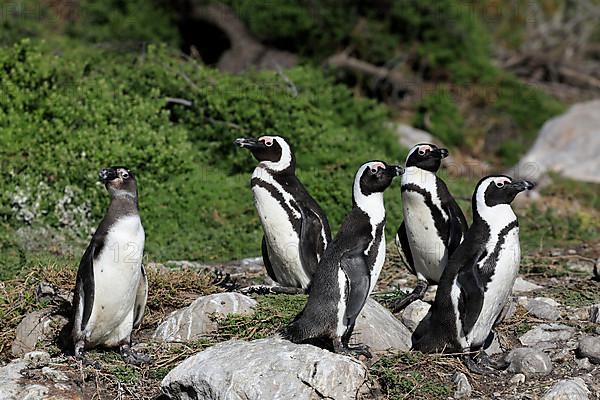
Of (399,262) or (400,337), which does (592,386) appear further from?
(399,262)

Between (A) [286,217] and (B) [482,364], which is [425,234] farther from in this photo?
Result: (B) [482,364]

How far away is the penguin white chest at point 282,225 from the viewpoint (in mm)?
6484

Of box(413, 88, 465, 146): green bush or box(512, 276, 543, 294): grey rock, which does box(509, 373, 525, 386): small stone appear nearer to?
box(512, 276, 543, 294): grey rock

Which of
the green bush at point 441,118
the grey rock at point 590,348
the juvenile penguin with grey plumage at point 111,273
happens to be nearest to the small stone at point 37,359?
the juvenile penguin with grey plumage at point 111,273

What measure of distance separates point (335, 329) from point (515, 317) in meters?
1.49

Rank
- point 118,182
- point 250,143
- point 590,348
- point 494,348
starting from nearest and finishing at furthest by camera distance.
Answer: point 590,348 → point 118,182 → point 494,348 → point 250,143

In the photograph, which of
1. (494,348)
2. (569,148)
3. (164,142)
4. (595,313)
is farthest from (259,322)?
(569,148)

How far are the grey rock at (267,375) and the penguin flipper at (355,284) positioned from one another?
0.38 metres

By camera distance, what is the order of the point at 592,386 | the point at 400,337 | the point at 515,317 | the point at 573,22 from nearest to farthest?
the point at 592,386 < the point at 400,337 < the point at 515,317 < the point at 573,22

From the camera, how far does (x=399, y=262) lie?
7.95 meters

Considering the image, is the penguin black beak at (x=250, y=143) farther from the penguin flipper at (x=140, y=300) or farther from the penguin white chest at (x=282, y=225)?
the penguin flipper at (x=140, y=300)

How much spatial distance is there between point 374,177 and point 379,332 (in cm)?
89

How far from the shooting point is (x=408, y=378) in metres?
5.12

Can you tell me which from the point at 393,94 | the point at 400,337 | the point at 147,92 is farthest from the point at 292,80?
the point at 400,337
